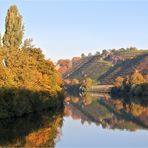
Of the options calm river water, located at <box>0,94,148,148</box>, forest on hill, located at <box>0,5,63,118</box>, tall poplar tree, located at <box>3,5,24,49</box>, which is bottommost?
calm river water, located at <box>0,94,148,148</box>

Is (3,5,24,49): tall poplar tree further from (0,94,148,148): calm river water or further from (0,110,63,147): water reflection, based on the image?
(0,94,148,148): calm river water

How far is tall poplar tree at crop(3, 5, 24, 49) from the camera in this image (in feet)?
278

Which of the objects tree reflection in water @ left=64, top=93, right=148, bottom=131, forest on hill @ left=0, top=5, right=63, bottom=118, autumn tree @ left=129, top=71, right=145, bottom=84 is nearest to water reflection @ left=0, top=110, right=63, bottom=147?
forest on hill @ left=0, top=5, right=63, bottom=118

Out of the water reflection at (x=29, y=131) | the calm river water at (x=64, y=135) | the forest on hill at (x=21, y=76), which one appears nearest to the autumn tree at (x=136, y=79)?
the forest on hill at (x=21, y=76)

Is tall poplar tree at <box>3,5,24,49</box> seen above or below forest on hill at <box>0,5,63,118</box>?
above

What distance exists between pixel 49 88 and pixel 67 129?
1225 inches

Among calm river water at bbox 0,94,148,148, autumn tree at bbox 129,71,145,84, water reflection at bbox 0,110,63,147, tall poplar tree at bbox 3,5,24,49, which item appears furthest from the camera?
autumn tree at bbox 129,71,145,84

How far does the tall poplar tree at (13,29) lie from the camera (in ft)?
278

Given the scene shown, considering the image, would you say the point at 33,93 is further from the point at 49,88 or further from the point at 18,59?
the point at 49,88

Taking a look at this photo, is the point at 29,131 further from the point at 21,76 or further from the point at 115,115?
the point at 115,115

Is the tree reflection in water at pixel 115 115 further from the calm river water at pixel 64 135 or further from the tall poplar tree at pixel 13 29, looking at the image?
the tall poplar tree at pixel 13 29

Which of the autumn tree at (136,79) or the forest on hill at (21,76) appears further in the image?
the autumn tree at (136,79)

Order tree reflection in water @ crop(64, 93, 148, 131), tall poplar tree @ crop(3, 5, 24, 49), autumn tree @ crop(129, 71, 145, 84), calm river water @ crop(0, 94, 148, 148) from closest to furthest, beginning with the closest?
calm river water @ crop(0, 94, 148, 148) → tree reflection in water @ crop(64, 93, 148, 131) → tall poplar tree @ crop(3, 5, 24, 49) → autumn tree @ crop(129, 71, 145, 84)

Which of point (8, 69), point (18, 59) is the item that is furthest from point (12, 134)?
point (18, 59)
